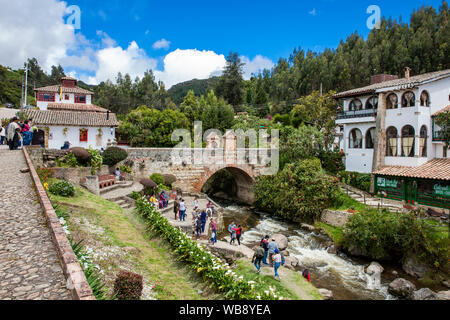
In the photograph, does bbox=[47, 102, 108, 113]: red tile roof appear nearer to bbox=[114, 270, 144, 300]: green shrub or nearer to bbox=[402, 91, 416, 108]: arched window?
bbox=[402, 91, 416, 108]: arched window

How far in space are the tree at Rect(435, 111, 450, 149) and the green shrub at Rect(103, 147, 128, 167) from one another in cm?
2304

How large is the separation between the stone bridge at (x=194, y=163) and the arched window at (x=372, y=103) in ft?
32.4

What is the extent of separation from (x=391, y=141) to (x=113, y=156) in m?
22.2

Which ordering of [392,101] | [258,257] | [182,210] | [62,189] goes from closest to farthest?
[258,257]
[62,189]
[182,210]
[392,101]

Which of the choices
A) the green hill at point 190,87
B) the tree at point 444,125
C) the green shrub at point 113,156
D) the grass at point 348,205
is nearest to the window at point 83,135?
the green shrub at point 113,156

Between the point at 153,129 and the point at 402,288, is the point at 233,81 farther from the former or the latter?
the point at 402,288

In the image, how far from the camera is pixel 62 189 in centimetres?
1402

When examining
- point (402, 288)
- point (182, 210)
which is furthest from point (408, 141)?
point (182, 210)

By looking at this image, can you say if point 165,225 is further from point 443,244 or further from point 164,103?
point 164,103

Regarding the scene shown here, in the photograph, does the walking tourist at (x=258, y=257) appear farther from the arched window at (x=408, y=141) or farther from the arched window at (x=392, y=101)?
the arched window at (x=392, y=101)

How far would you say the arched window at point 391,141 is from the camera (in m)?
23.1

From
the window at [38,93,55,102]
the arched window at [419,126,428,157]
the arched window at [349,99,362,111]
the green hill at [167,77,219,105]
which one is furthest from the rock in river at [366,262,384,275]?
the green hill at [167,77,219,105]

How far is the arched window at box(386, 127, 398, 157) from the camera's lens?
23.1m

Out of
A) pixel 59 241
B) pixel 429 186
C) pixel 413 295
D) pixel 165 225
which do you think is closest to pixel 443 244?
pixel 413 295
